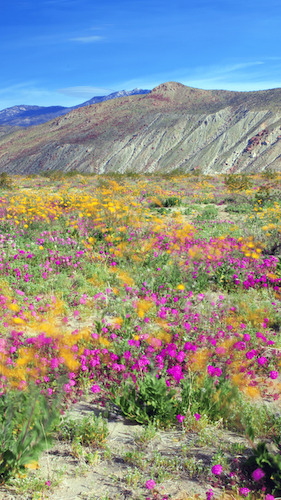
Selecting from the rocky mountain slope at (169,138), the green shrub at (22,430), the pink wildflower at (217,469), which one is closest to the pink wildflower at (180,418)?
the pink wildflower at (217,469)

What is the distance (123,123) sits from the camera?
11262 centimetres

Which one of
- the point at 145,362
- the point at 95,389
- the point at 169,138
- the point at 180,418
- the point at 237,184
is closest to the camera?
the point at 180,418

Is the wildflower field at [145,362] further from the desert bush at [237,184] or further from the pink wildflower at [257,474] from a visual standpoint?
the desert bush at [237,184]

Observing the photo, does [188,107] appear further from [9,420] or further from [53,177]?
[9,420]

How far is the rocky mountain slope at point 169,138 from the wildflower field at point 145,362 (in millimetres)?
74844

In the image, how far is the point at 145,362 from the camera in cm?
329

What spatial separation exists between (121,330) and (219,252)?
10.4 feet

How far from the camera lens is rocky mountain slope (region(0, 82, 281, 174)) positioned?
275 feet

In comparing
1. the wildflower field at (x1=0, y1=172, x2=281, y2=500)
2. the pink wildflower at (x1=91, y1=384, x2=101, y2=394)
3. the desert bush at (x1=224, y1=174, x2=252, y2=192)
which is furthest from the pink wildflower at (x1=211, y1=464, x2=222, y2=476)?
the desert bush at (x1=224, y1=174, x2=252, y2=192)

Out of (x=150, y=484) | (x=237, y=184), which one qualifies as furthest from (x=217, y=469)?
(x=237, y=184)

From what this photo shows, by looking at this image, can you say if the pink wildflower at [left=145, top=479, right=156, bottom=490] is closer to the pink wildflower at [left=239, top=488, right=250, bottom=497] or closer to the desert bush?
the pink wildflower at [left=239, top=488, right=250, bottom=497]

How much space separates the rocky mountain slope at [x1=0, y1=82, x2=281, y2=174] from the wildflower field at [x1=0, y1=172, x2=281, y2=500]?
7484cm

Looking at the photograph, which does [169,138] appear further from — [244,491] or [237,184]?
[244,491]

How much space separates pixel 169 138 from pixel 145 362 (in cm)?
10231
